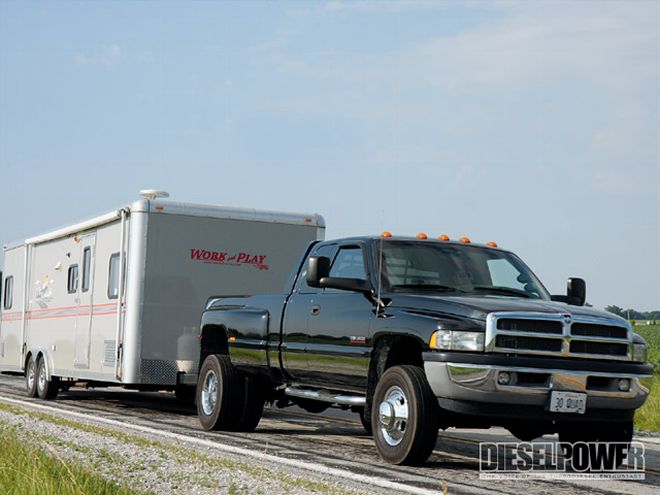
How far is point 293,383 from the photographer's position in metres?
12.0

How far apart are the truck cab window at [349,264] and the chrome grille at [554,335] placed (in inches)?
79.9

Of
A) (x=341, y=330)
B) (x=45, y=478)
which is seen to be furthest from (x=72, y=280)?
(x=45, y=478)

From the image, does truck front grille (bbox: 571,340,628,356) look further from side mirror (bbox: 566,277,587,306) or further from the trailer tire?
the trailer tire

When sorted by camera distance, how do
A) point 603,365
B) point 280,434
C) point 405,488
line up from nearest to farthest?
point 405,488 → point 603,365 → point 280,434

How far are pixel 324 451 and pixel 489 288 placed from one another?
2319 millimetres

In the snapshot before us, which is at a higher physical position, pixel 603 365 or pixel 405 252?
pixel 405 252

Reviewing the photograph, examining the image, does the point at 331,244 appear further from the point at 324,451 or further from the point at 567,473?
the point at 567,473

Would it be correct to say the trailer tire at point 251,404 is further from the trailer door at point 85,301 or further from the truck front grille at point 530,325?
the trailer door at point 85,301

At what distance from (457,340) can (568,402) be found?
102 cm

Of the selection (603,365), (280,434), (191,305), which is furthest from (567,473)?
(191,305)

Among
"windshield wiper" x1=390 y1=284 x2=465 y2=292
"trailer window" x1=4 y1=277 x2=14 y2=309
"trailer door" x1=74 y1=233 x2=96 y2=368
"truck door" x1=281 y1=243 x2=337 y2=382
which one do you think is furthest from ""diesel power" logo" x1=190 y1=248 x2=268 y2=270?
"trailer window" x1=4 y1=277 x2=14 y2=309

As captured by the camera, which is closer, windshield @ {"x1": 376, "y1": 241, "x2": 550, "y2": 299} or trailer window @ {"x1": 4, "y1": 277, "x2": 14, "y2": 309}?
windshield @ {"x1": 376, "y1": 241, "x2": 550, "y2": 299}

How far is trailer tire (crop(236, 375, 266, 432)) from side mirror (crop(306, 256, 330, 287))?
264cm

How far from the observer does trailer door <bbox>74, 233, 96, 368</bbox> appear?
17328mm
